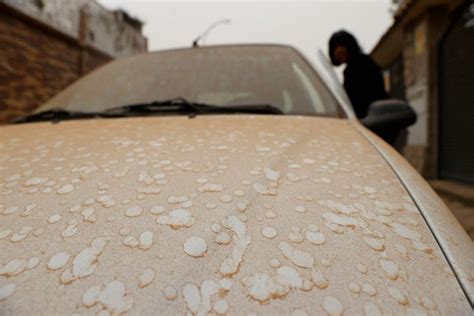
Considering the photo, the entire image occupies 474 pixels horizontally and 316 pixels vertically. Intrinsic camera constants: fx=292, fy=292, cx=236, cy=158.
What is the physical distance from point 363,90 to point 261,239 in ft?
7.35

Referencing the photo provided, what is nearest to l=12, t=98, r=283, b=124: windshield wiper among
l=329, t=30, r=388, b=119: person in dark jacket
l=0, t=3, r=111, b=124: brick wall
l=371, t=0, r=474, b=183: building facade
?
l=329, t=30, r=388, b=119: person in dark jacket

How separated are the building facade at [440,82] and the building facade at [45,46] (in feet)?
24.8

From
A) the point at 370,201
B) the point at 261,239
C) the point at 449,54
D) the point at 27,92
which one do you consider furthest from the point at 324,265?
the point at 27,92

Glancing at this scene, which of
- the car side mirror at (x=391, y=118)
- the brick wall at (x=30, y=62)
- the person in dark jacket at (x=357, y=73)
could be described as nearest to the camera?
the car side mirror at (x=391, y=118)

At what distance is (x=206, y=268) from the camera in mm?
411

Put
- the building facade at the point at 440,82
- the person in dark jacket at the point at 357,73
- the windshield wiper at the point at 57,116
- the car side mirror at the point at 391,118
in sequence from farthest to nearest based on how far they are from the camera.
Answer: the building facade at the point at 440,82
the person in dark jacket at the point at 357,73
the windshield wiper at the point at 57,116
the car side mirror at the point at 391,118

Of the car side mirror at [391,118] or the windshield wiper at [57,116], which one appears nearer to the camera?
the car side mirror at [391,118]

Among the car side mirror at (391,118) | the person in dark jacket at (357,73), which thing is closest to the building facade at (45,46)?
the person in dark jacket at (357,73)

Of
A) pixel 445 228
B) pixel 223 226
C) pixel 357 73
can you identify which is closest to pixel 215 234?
pixel 223 226

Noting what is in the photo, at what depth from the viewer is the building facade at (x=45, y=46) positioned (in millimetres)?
5945

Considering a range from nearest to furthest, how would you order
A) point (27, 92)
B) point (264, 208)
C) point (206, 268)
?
point (206, 268) < point (264, 208) < point (27, 92)

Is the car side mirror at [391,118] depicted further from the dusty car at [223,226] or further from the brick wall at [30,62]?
the brick wall at [30,62]

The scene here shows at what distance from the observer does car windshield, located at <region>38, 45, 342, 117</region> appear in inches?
47.8

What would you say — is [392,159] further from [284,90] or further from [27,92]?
[27,92]
